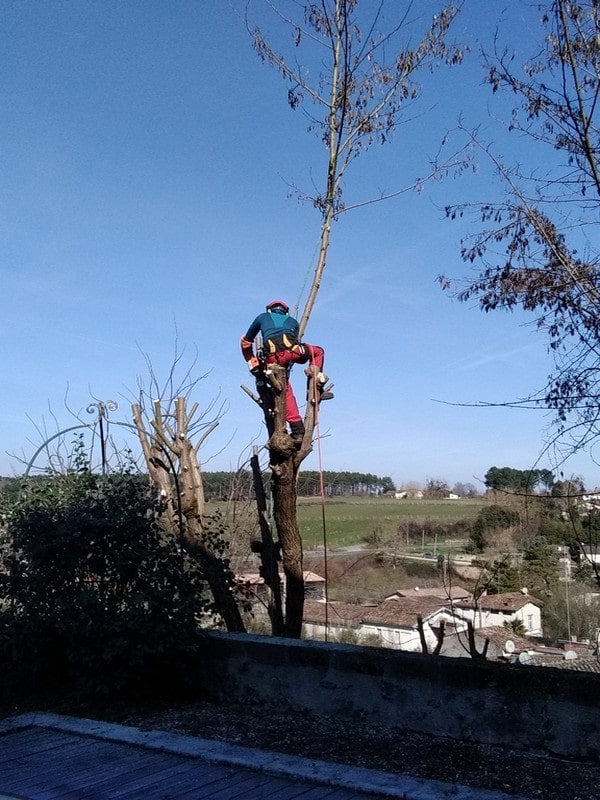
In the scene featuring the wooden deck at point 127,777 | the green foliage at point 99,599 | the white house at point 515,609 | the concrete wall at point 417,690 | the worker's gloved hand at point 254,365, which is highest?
the worker's gloved hand at point 254,365

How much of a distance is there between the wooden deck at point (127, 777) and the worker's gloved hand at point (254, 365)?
12.0ft

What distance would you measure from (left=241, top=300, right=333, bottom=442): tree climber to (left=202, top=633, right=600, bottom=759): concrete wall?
2.17 meters

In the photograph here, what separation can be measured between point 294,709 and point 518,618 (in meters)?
30.9

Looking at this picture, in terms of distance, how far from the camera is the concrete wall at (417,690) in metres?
4.97

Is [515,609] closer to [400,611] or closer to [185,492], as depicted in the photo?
[400,611]

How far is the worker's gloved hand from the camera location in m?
7.84

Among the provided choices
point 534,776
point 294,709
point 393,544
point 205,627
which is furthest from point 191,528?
point 393,544

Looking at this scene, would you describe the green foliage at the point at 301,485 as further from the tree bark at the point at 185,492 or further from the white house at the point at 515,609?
the white house at the point at 515,609

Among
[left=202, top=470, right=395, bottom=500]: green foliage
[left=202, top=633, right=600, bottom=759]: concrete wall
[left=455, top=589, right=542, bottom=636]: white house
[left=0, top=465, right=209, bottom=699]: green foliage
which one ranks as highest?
[left=202, top=470, right=395, bottom=500]: green foliage

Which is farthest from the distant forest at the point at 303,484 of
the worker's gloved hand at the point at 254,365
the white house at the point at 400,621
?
the white house at the point at 400,621

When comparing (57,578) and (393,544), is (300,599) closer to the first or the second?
(57,578)

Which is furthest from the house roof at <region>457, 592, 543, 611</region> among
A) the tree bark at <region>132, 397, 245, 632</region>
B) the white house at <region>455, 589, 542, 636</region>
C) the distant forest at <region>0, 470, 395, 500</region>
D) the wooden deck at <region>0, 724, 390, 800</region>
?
the wooden deck at <region>0, 724, 390, 800</region>

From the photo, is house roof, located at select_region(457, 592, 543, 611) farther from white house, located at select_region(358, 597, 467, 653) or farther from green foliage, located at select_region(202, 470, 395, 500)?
green foliage, located at select_region(202, 470, 395, 500)

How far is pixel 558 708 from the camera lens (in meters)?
4.98
